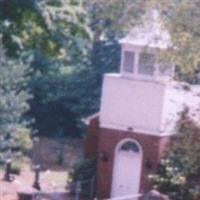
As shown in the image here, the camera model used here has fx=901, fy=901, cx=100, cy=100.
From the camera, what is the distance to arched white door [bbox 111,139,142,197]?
30609mm

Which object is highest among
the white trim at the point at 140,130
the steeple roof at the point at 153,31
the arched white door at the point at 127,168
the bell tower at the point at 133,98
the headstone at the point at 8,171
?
the steeple roof at the point at 153,31

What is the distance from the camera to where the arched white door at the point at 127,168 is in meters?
30.6

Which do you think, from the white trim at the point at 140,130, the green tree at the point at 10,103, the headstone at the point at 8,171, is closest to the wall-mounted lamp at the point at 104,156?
the white trim at the point at 140,130

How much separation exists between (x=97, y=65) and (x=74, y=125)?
156 inches

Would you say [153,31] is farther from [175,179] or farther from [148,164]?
[148,164]

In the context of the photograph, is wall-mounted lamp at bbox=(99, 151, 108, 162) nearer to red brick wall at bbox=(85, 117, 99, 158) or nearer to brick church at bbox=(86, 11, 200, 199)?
brick church at bbox=(86, 11, 200, 199)

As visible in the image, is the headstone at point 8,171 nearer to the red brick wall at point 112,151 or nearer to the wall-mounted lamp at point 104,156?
the red brick wall at point 112,151

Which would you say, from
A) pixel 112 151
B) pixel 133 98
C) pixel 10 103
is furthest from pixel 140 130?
pixel 10 103

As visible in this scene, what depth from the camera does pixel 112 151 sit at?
102 ft

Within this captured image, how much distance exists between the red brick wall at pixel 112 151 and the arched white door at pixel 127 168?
17 centimetres

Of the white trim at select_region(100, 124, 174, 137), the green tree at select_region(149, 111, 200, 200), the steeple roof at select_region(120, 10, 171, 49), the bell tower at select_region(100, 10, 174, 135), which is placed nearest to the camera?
the steeple roof at select_region(120, 10, 171, 49)

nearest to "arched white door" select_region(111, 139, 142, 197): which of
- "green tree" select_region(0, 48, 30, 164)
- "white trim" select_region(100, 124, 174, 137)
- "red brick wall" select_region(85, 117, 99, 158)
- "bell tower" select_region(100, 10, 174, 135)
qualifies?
"white trim" select_region(100, 124, 174, 137)

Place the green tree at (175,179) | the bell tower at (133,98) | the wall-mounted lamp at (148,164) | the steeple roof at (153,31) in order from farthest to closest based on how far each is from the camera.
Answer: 1. the wall-mounted lamp at (148,164)
2. the bell tower at (133,98)
3. the green tree at (175,179)
4. the steeple roof at (153,31)

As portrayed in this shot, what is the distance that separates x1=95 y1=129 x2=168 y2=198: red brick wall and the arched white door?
173 millimetres
